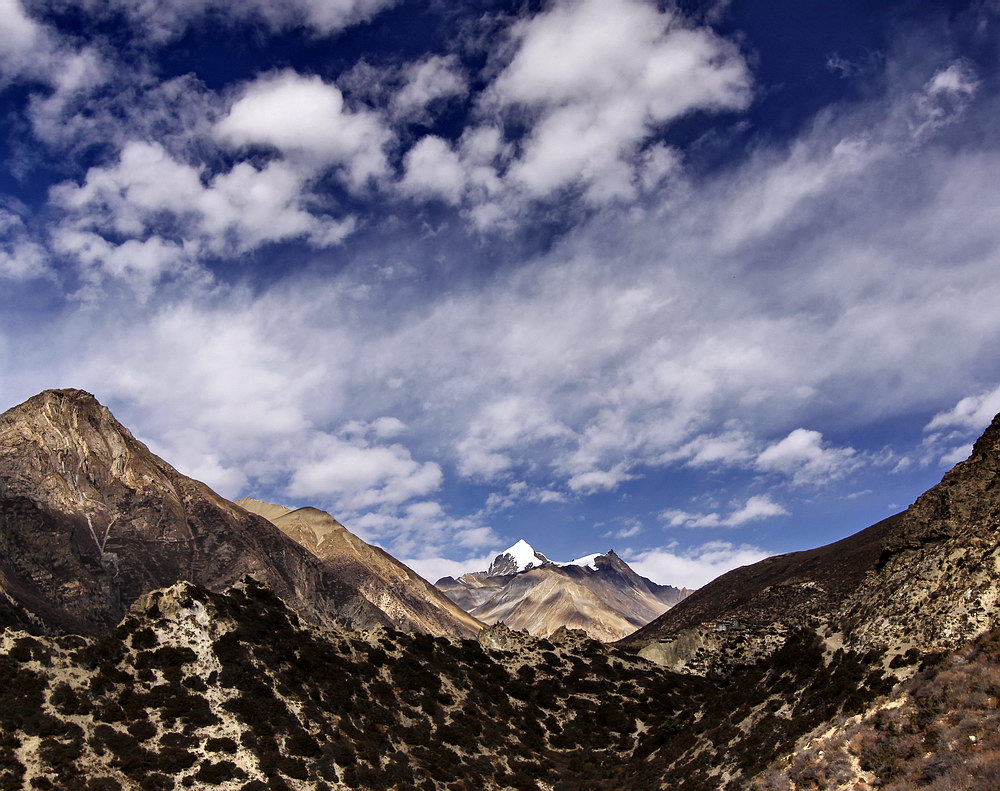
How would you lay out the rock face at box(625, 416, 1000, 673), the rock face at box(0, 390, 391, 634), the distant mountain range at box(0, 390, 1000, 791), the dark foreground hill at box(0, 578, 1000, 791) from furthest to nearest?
the rock face at box(0, 390, 391, 634), the rock face at box(625, 416, 1000, 673), the dark foreground hill at box(0, 578, 1000, 791), the distant mountain range at box(0, 390, 1000, 791)

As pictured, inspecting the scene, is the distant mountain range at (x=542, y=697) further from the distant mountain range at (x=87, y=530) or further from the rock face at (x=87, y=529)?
the distant mountain range at (x=87, y=530)

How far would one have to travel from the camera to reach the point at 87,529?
555ft

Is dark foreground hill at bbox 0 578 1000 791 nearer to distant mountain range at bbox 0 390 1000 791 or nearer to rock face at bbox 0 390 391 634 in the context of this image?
distant mountain range at bbox 0 390 1000 791

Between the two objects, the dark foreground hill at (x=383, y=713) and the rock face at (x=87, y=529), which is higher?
the rock face at (x=87, y=529)

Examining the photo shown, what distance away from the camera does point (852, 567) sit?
98438 millimetres

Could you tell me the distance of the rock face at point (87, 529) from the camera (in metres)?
140

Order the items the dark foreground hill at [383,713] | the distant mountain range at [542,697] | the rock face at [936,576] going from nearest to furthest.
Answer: the distant mountain range at [542,697] → the dark foreground hill at [383,713] → the rock face at [936,576]

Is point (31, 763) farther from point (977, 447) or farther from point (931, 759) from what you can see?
point (977, 447)

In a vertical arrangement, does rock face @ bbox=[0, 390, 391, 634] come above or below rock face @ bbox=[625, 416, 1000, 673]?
above

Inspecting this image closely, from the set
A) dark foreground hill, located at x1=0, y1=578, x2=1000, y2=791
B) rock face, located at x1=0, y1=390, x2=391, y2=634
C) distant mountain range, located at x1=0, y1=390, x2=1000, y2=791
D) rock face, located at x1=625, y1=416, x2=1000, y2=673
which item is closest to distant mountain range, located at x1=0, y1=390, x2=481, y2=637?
rock face, located at x1=0, y1=390, x2=391, y2=634

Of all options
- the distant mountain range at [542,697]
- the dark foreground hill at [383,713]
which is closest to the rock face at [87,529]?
the dark foreground hill at [383,713]

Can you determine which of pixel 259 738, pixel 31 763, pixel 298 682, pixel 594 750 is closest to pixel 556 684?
pixel 594 750

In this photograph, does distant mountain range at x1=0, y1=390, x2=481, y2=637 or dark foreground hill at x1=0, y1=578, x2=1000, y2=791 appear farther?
distant mountain range at x1=0, y1=390, x2=481, y2=637

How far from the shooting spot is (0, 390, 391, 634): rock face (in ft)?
460
